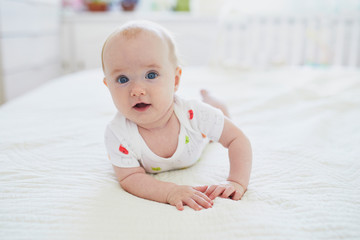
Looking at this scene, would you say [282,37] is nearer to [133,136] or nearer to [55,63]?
[55,63]

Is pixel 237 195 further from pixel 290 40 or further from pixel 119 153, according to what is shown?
pixel 290 40

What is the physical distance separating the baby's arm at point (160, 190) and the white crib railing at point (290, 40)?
177 cm

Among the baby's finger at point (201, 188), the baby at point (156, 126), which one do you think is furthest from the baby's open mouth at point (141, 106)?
the baby's finger at point (201, 188)

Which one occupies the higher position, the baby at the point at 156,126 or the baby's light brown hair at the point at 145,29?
the baby's light brown hair at the point at 145,29

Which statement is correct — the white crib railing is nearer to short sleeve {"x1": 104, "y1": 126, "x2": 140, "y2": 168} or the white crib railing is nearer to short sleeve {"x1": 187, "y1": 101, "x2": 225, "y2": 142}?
short sleeve {"x1": 187, "y1": 101, "x2": 225, "y2": 142}

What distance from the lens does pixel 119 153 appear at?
801 millimetres

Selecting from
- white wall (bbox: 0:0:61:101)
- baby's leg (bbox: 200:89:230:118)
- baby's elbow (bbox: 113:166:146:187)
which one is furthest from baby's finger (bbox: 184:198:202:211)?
white wall (bbox: 0:0:61:101)

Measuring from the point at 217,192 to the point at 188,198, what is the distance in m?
0.07

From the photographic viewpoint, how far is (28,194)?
703 mm

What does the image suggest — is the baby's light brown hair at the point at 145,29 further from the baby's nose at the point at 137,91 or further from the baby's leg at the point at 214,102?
the baby's leg at the point at 214,102

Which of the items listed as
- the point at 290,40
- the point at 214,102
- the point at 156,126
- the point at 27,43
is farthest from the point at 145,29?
the point at 290,40

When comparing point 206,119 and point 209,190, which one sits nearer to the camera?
point 209,190

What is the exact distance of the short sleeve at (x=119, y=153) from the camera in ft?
2.60

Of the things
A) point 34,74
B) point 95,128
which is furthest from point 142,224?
point 34,74
